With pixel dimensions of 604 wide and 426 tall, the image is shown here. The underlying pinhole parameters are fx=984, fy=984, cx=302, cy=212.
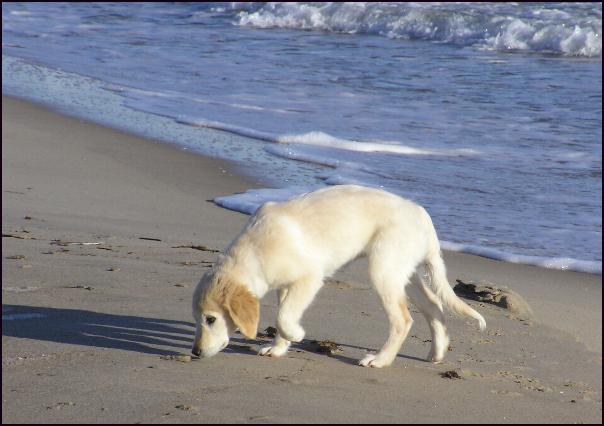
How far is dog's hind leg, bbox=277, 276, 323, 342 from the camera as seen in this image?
495cm

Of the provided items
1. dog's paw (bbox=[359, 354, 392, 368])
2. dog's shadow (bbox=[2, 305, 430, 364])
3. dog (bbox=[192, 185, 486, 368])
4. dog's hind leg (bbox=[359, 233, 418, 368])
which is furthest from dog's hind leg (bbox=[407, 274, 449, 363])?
dog's shadow (bbox=[2, 305, 430, 364])

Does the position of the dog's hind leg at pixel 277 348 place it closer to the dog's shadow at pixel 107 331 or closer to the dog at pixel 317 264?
the dog at pixel 317 264

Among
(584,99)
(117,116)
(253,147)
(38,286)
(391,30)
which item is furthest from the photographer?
(391,30)

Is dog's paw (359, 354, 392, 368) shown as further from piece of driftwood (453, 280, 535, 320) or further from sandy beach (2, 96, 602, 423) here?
piece of driftwood (453, 280, 535, 320)

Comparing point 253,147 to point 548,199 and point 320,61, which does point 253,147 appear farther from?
point 320,61

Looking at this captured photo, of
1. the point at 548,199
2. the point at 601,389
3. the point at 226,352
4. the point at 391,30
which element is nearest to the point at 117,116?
the point at 548,199

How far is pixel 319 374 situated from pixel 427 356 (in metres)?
0.82

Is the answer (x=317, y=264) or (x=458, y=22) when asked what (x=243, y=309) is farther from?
(x=458, y=22)

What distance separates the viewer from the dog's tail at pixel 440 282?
5344 millimetres

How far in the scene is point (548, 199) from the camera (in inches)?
360

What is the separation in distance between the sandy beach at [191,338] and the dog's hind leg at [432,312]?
0.31 ft

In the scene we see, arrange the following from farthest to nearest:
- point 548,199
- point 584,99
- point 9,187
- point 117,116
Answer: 1. point 584,99
2. point 117,116
3. point 548,199
4. point 9,187

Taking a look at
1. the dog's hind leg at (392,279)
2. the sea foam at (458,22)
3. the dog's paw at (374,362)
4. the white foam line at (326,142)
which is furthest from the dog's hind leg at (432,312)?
the sea foam at (458,22)

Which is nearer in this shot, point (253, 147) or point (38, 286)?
point (38, 286)
